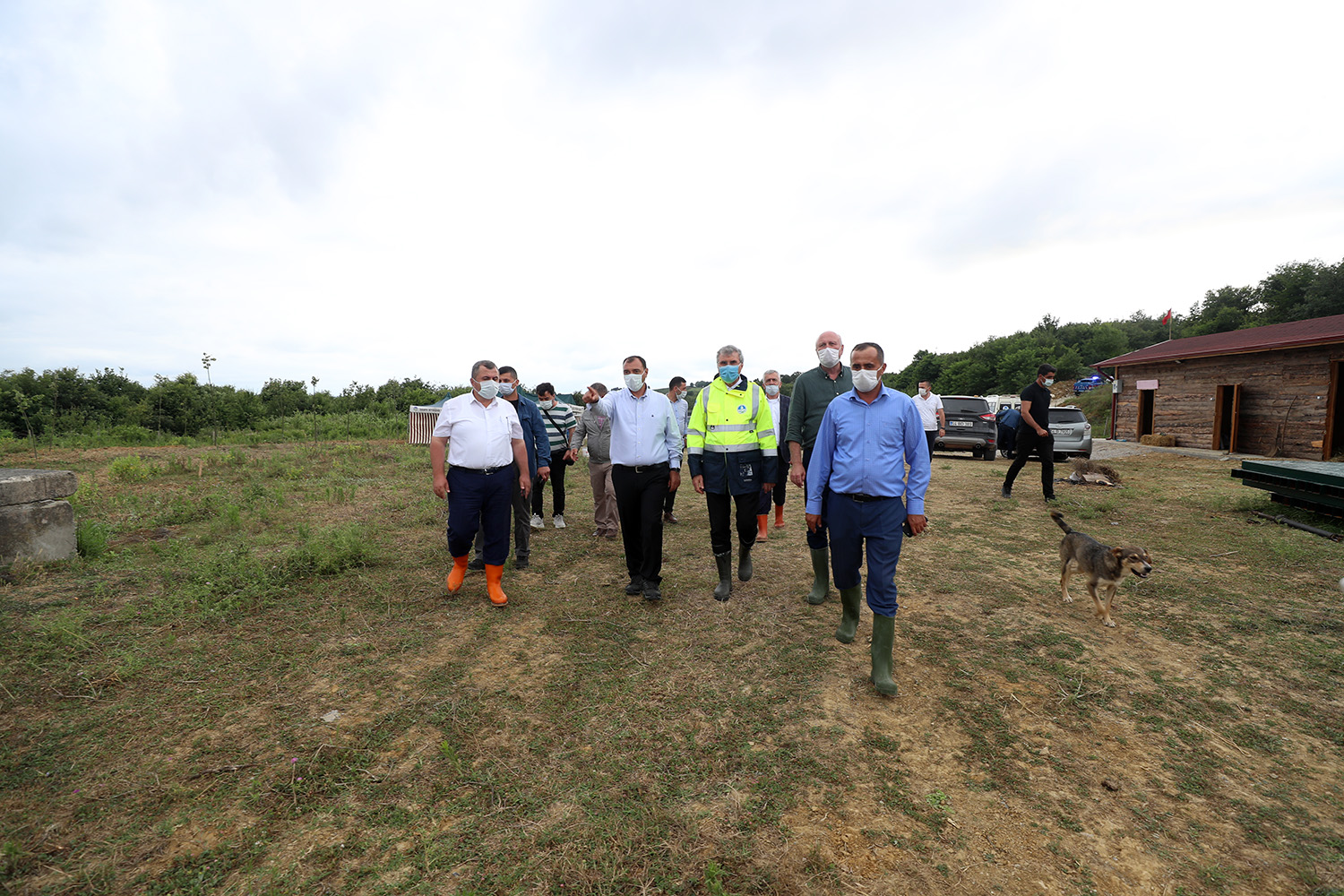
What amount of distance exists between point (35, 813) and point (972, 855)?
147 inches

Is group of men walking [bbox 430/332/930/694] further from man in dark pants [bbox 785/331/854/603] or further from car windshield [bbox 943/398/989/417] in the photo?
car windshield [bbox 943/398/989/417]

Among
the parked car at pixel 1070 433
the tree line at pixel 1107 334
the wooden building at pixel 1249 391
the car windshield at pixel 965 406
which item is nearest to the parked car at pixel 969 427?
the car windshield at pixel 965 406

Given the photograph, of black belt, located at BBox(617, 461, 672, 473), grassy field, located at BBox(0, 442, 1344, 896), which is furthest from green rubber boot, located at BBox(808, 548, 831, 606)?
black belt, located at BBox(617, 461, 672, 473)

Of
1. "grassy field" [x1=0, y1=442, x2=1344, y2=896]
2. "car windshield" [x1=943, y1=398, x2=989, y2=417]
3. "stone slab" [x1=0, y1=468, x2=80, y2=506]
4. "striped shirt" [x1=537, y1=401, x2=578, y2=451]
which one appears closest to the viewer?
"grassy field" [x1=0, y1=442, x2=1344, y2=896]

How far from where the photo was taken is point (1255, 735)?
279cm

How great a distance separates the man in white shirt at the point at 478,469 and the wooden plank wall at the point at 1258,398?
19.3 meters

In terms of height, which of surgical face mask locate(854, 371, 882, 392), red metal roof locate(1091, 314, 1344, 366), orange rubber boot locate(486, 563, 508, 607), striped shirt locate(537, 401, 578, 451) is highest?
red metal roof locate(1091, 314, 1344, 366)

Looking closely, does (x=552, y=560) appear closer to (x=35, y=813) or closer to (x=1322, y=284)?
(x=35, y=813)

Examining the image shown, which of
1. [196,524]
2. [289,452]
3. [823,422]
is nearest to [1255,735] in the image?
[823,422]

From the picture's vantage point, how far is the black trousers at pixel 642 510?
464 cm

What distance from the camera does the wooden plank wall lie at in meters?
14.0

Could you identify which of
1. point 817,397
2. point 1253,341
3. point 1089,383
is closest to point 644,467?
point 817,397

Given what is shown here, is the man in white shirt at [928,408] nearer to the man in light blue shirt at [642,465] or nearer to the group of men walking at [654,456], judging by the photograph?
the group of men walking at [654,456]

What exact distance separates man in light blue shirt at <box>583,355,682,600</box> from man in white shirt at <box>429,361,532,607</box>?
94cm
